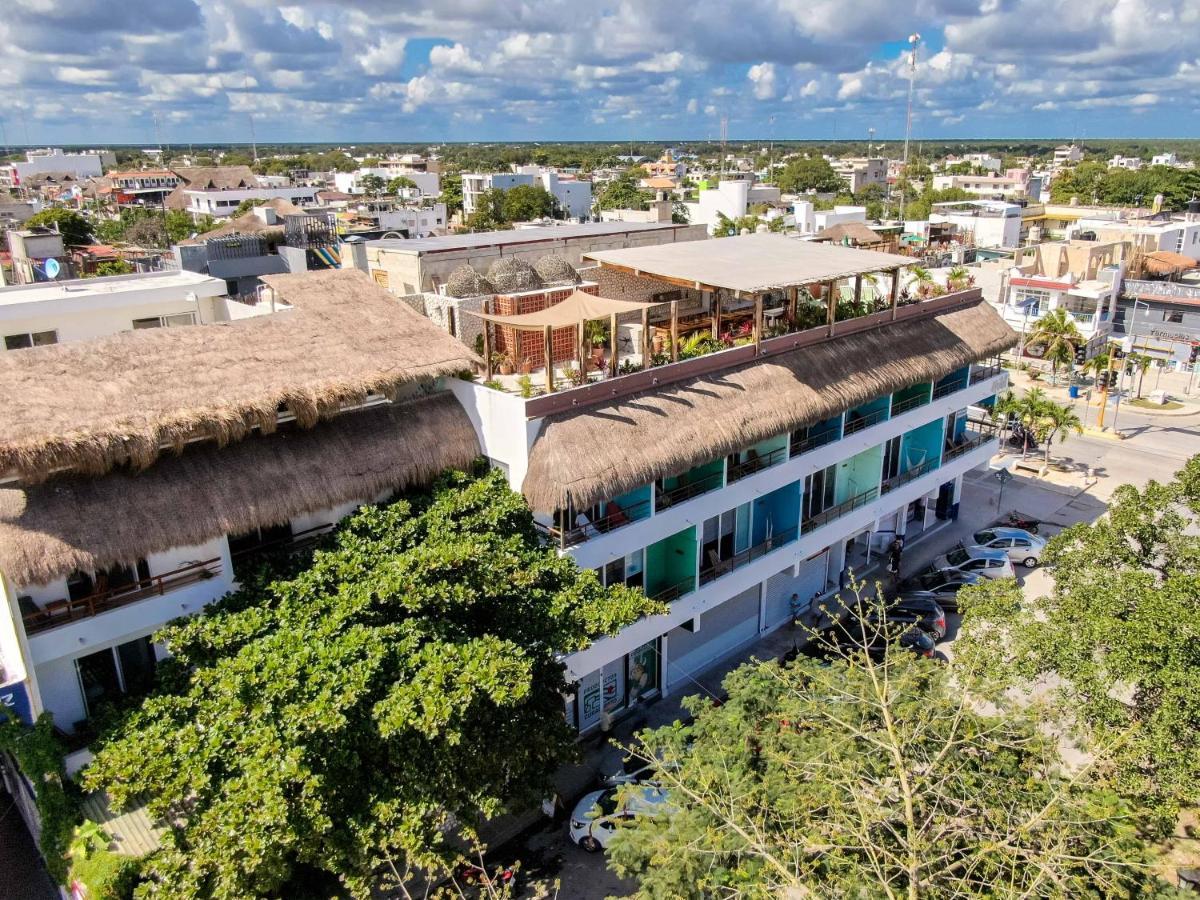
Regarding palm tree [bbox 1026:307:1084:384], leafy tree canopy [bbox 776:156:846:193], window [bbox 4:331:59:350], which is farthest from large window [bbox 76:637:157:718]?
leafy tree canopy [bbox 776:156:846:193]

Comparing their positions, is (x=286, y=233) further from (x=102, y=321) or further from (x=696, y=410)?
(x=696, y=410)

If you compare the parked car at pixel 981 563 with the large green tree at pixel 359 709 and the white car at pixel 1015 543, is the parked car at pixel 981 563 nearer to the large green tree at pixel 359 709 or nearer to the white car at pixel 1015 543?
the white car at pixel 1015 543

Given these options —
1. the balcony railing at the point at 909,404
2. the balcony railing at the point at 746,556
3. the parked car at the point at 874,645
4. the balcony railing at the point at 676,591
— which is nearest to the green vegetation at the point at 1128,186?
the balcony railing at the point at 909,404

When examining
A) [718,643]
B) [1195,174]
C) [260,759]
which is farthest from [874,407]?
[1195,174]

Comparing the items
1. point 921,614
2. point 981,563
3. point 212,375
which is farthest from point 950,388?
point 212,375

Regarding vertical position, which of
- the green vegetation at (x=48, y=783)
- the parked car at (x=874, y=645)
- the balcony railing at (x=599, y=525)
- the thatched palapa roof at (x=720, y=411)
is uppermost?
the thatched palapa roof at (x=720, y=411)

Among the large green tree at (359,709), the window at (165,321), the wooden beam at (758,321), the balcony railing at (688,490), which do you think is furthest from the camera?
the window at (165,321)
